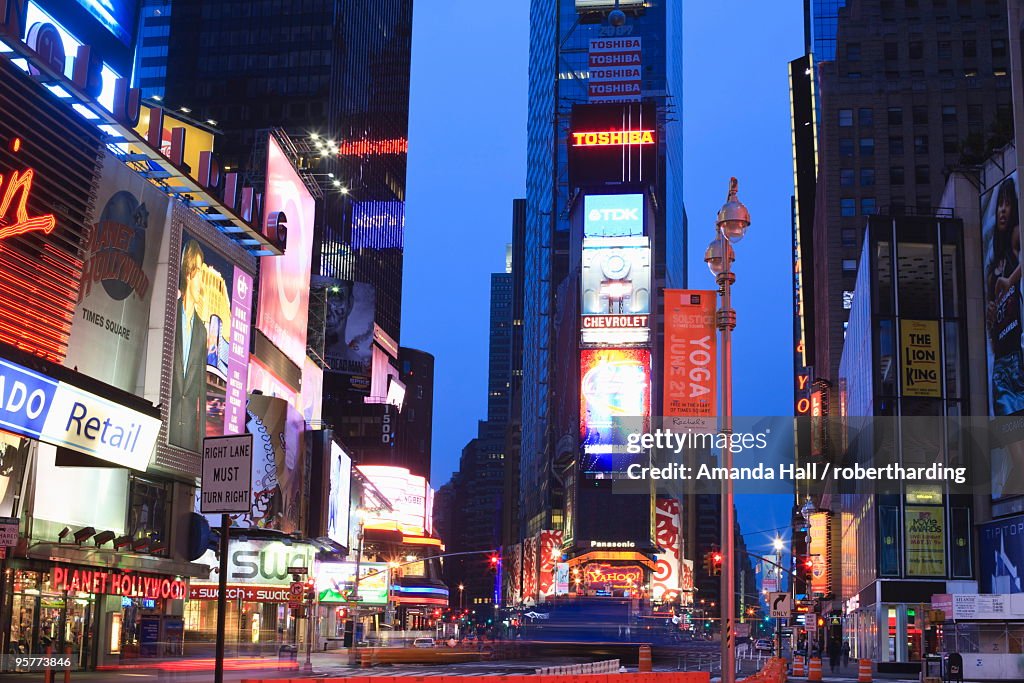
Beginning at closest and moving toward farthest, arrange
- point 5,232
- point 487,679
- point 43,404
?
1. point 487,679
2. point 43,404
3. point 5,232

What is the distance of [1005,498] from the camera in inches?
2331

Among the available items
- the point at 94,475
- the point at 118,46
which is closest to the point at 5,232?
the point at 94,475

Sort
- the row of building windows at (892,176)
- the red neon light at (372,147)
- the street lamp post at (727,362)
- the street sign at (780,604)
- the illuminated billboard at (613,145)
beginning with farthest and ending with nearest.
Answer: the red neon light at (372,147), the illuminated billboard at (613,145), the row of building windows at (892,176), the street sign at (780,604), the street lamp post at (727,362)

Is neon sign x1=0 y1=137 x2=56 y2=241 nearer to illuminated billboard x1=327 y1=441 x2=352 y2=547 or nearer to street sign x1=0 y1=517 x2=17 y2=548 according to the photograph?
street sign x1=0 y1=517 x2=17 y2=548

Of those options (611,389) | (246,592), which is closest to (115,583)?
(246,592)

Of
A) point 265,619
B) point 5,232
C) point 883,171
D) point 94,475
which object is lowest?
point 265,619

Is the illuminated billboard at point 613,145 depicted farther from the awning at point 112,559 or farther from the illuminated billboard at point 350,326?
the awning at point 112,559

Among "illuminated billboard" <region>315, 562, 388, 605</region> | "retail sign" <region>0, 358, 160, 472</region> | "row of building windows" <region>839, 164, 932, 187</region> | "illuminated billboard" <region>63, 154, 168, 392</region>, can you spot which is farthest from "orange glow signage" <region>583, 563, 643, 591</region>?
"retail sign" <region>0, 358, 160, 472</region>

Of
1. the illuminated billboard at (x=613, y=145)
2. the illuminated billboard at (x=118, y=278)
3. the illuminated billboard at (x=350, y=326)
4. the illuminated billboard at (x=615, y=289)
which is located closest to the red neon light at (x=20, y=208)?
A: the illuminated billboard at (x=118, y=278)

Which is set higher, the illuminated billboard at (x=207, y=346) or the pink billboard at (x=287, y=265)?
the pink billboard at (x=287, y=265)

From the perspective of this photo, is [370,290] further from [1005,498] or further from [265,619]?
[1005,498]

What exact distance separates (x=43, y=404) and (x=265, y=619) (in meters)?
50.5

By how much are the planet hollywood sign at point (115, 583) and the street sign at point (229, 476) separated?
27605 millimetres

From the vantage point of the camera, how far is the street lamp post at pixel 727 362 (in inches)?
768
